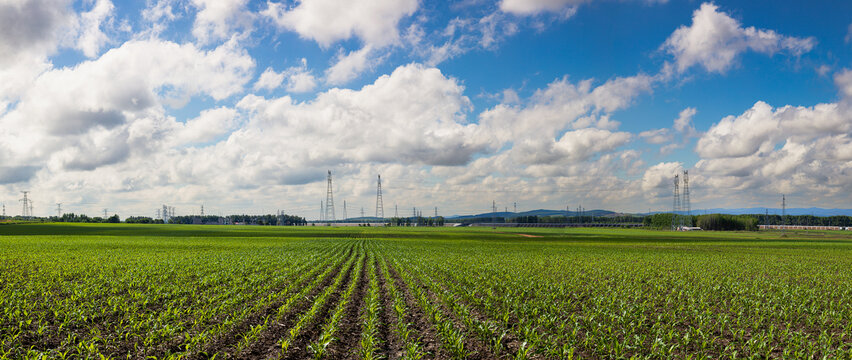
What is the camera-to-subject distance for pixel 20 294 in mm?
19328

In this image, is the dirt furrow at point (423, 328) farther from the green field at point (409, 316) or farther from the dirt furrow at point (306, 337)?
the dirt furrow at point (306, 337)

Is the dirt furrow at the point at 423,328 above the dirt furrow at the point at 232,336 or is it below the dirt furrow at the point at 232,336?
below

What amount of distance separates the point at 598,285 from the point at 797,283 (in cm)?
1589

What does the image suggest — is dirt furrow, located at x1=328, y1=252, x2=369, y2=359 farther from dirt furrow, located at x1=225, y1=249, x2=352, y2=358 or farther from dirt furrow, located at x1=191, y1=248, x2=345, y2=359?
dirt furrow, located at x1=191, y1=248, x2=345, y2=359

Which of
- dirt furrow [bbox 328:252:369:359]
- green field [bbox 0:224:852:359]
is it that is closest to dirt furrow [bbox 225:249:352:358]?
Result: green field [bbox 0:224:852:359]

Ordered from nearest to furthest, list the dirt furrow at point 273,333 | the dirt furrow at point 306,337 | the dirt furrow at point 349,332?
the dirt furrow at point 306,337 → the dirt furrow at point 273,333 → the dirt furrow at point 349,332

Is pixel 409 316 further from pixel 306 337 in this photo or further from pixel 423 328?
pixel 306 337

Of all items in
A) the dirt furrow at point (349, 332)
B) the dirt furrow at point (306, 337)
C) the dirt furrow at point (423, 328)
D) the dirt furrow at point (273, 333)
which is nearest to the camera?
the dirt furrow at point (306, 337)

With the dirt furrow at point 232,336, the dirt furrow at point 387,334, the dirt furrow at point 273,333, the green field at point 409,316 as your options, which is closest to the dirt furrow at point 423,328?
the green field at point 409,316

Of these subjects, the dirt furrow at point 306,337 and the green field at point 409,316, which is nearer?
the dirt furrow at point 306,337

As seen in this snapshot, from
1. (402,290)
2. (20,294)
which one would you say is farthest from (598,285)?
(20,294)

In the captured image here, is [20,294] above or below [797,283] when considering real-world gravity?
above

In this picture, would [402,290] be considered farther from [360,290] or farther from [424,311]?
[424,311]

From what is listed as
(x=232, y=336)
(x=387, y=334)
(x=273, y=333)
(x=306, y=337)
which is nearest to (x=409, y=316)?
(x=387, y=334)
